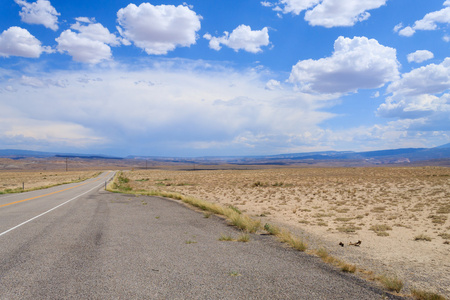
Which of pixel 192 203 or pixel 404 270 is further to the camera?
pixel 192 203

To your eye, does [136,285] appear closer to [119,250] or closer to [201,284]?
[201,284]

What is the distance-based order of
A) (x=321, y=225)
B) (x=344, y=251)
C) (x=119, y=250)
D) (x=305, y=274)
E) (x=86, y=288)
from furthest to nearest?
1. (x=321, y=225)
2. (x=344, y=251)
3. (x=119, y=250)
4. (x=305, y=274)
5. (x=86, y=288)

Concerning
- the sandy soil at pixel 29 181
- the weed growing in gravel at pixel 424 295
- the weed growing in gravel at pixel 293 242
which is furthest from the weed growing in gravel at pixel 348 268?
the sandy soil at pixel 29 181

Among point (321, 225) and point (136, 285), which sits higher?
point (136, 285)

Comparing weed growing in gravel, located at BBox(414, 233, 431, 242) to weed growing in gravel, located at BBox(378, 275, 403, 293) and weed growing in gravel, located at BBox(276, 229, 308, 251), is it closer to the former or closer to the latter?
weed growing in gravel, located at BBox(276, 229, 308, 251)

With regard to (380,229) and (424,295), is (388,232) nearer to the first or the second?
(380,229)

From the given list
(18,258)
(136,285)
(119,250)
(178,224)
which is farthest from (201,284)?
(178,224)

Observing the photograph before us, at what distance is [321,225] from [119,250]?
9407 mm

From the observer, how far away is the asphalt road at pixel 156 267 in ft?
17.0

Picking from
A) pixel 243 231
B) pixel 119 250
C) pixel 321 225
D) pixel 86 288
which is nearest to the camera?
pixel 86 288

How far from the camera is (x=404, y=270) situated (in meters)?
6.92

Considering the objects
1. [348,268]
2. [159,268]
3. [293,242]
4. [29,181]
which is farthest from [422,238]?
[29,181]

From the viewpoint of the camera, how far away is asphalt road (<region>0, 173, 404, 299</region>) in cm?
518

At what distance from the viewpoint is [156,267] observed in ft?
21.1
